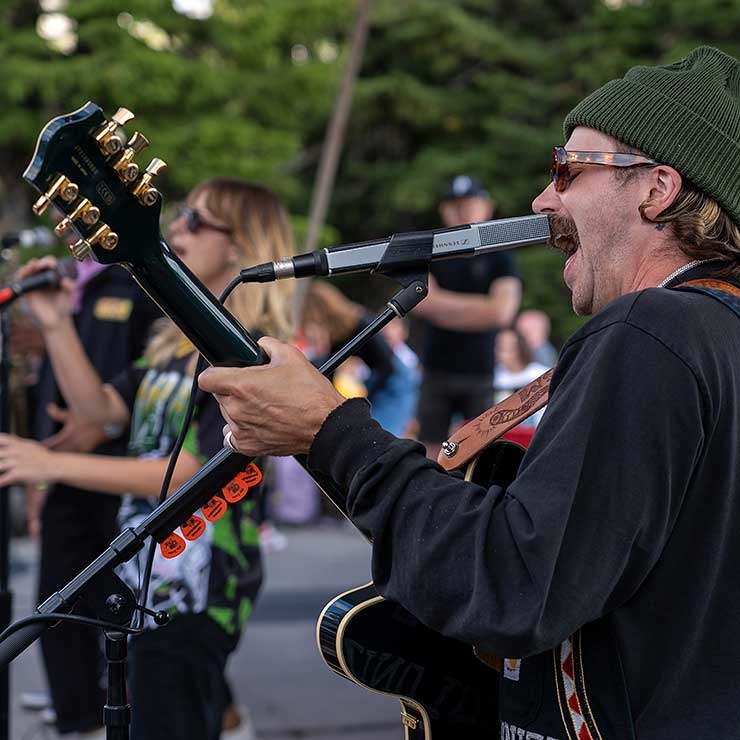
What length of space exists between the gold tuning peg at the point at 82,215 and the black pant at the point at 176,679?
1.55 meters

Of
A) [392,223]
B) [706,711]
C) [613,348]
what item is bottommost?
[392,223]

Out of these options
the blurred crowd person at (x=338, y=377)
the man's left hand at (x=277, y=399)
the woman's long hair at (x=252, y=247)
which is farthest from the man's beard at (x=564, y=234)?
the blurred crowd person at (x=338, y=377)

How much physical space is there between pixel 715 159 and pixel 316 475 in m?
0.71

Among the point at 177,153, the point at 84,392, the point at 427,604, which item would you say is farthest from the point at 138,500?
the point at 177,153

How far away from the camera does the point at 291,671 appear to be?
521 centimetres

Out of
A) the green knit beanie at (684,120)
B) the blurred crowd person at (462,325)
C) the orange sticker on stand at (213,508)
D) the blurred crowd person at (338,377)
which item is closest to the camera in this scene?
the green knit beanie at (684,120)

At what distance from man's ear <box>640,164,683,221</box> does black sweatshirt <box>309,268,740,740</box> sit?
0.55 feet

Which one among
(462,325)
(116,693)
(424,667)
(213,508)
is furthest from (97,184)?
(462,325)

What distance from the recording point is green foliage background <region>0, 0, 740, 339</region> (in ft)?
32.3

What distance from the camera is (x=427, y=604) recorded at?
4.54 feet

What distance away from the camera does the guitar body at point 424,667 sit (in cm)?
174

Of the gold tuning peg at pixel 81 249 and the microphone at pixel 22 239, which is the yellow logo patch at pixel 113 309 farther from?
the gold tuning peg at pixel 81 249

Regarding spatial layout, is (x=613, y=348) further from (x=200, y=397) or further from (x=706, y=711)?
(x=200, y=397)

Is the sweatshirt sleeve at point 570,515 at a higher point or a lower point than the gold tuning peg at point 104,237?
lower
